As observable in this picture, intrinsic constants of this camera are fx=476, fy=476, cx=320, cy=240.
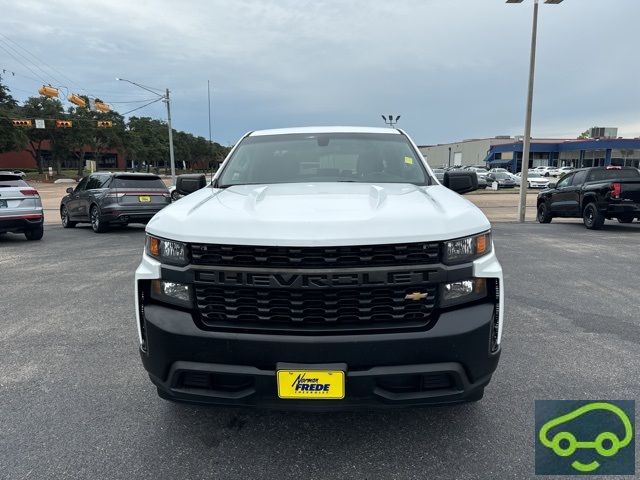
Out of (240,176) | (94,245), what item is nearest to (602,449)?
(240,176)

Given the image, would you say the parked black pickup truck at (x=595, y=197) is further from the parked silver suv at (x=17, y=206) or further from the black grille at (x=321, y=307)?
the parked silver suv at (x=17, y=206)

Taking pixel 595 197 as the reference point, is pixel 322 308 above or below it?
above

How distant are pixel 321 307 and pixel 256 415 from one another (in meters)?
1.15

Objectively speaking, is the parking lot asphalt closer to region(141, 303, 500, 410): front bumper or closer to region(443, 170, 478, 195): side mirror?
region(141, 303, 500, 410): front bumper

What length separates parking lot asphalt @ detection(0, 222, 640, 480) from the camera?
2.55m

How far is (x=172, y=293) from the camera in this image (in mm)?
2486

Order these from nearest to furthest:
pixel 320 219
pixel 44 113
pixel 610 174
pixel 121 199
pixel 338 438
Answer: pixel 320 219, pixel 338 438, pixel 121 199, pixel 610 174, pixel 44 113

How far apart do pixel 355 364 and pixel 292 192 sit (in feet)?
4.27

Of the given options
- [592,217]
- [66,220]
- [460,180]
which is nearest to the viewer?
[460,180]

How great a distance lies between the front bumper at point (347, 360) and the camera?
228 cm

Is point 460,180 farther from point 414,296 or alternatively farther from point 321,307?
point 321,307

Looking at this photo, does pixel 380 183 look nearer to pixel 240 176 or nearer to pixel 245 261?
pixel 240 176

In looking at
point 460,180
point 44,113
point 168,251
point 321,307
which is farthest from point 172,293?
point 44,113

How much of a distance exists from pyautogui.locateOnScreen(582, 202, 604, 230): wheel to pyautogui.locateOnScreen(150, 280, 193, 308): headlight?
12948 mm
